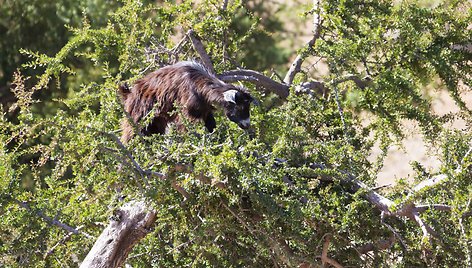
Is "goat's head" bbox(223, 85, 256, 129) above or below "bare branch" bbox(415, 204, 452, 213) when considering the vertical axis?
above

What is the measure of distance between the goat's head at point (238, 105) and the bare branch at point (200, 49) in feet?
1.50

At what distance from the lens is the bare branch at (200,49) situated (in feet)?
21.9

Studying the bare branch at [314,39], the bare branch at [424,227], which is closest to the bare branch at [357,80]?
the bare branch at [314,39]

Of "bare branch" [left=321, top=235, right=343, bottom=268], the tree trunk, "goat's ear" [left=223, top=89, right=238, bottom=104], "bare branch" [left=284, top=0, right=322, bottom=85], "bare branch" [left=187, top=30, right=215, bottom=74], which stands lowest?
the tree trunk

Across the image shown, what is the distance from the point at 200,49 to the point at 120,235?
209 cm

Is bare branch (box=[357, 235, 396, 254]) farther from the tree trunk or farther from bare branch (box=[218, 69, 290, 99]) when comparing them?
bare branch (box=[218, 69, 290, 99])

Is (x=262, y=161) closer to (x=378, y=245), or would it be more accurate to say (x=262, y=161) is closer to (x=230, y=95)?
(x=378, y=245)

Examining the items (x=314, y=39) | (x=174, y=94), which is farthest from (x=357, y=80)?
(x=174, y=94)

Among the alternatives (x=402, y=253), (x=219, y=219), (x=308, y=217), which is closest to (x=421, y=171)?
(x=402, y=253)

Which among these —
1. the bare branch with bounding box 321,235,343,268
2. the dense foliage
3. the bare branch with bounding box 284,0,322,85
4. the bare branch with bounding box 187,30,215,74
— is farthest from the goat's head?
the bare branch with bounding box 321,235,343,268

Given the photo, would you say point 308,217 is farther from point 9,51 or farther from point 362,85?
point 9,51

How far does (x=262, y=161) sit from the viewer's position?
502cm

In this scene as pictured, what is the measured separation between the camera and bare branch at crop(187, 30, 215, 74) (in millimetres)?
6668

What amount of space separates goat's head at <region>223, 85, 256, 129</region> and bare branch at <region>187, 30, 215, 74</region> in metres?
0.46
